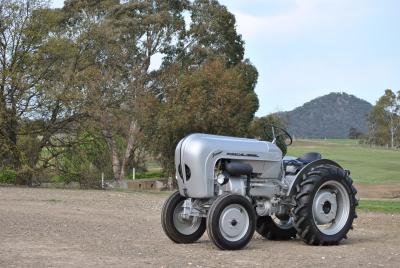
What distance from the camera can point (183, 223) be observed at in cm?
1078

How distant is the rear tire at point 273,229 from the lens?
11.3m

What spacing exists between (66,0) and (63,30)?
18881 mm

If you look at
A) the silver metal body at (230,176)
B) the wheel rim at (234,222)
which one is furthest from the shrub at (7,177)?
the wheel rim at (234,222)

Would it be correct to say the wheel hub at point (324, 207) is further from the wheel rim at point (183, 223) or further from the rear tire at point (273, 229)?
the wheel rim at point (183, 223)

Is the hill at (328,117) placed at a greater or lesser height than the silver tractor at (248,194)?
greater

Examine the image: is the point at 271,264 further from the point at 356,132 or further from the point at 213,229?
the point at 356,132

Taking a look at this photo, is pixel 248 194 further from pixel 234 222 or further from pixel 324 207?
pixel 324 207

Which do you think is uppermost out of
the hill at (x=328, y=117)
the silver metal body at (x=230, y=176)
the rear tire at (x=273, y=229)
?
the hill at (x=328, y=117)

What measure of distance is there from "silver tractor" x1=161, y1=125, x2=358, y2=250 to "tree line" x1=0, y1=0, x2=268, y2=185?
1786 centimetres

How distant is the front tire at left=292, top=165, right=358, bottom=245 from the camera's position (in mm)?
10328

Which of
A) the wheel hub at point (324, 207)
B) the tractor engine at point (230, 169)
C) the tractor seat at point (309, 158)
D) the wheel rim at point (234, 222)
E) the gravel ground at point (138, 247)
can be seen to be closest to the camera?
the gravel ground at point (138, 247)

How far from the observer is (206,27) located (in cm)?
4841

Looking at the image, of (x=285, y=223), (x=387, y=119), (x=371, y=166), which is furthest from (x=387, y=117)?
(x=285, y=223)

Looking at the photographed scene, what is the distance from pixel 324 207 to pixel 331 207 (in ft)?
0.47
